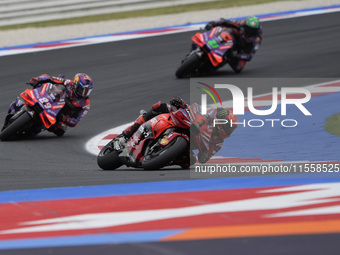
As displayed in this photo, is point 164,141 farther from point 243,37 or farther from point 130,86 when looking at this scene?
point 243,37

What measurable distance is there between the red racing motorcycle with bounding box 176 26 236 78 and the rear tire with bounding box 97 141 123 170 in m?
6.67

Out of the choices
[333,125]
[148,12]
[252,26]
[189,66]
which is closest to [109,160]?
[333,125]

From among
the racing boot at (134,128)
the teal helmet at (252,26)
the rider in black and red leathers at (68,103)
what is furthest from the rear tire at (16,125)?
the teal helmet at (252,26)

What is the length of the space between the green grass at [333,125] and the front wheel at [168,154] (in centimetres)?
333

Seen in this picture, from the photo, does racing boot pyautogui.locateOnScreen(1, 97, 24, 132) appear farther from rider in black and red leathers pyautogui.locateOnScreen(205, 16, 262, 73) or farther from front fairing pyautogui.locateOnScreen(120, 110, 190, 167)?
rider in black and red leathers pyautogui.locateOnScreen(205, 16, 262, 73)

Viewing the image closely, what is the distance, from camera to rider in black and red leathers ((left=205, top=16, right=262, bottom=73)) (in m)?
15.2

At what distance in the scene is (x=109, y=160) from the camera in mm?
8648

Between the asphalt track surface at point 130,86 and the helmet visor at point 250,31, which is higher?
the helmet visor at point 250,31

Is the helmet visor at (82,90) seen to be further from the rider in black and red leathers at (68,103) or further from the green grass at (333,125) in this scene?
the green grass at (333,125)

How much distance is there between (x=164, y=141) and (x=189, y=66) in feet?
24.2

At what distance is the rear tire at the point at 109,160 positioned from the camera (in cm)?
863

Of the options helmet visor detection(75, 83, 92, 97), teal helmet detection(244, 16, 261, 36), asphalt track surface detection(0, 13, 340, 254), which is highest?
teal helmet detection(244, 16, 261, 36)

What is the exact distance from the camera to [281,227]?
4.95 metres

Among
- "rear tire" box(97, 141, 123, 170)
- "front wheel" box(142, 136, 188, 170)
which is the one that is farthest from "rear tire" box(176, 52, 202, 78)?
"front wheel" box(142, 136, 188, 170)
